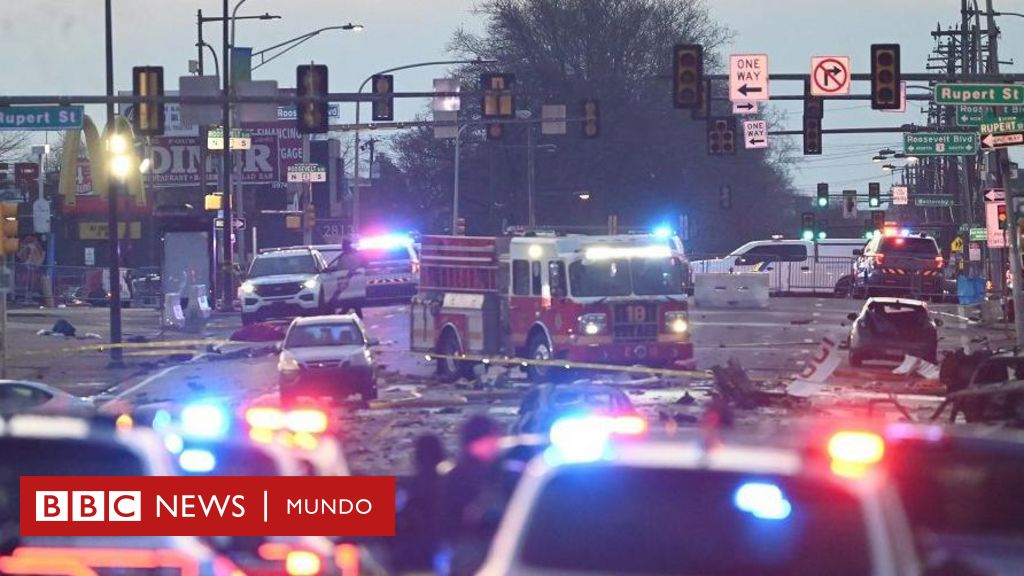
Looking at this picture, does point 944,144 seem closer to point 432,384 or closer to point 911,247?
point 911,247

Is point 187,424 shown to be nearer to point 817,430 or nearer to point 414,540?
point 414,540

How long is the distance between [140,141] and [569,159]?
2949cm

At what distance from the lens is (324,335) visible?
30.3 metres

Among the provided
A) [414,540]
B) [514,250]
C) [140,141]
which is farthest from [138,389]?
[140,141]

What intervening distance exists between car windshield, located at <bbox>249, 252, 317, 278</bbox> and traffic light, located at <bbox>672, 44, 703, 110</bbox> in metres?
12.7

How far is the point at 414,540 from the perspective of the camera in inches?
434

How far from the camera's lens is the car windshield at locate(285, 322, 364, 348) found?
98.8 feet

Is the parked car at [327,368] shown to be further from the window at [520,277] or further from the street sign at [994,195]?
the street sign at [994,195]

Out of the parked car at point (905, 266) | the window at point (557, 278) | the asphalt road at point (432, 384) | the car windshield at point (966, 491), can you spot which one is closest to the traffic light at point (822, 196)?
the parked car at point (905, 266)

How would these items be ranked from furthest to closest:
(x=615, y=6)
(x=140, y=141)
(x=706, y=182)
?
1. (x=706, y=182)
2. (x=615, y=6)
3. (x=140, y=141)

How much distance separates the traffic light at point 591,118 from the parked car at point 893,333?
40.1 feet

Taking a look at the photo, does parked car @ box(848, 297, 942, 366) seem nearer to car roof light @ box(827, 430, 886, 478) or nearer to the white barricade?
the white barricade

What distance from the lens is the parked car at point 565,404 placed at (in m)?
17.7

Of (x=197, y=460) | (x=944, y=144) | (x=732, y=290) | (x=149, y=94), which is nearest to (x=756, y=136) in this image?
(x=732, y=290)
